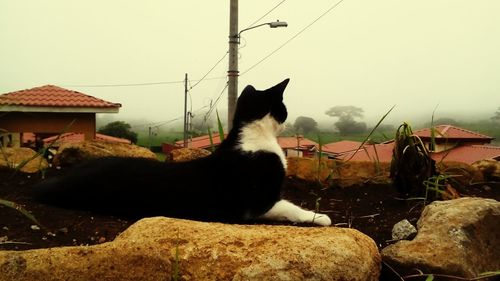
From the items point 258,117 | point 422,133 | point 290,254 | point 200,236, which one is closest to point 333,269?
point 290,254

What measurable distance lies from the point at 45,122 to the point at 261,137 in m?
2.64

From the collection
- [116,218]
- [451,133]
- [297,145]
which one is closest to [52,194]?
[116,218]

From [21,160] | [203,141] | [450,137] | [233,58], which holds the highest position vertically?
[233,58]

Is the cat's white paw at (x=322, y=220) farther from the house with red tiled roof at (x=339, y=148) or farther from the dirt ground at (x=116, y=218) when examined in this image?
the house with red tiled roof at (x=339, y=148)

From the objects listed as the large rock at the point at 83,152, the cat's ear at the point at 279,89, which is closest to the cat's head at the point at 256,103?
the cat's ear at the point at 279,89

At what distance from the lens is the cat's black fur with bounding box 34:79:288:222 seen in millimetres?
1873

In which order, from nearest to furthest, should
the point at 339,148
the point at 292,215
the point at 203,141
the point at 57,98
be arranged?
1. the point at 292,215
2. the point at 339,148
3. the point at 203,141
4. the point at 57,98

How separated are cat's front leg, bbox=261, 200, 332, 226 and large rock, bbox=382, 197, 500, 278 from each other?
1.49 feet

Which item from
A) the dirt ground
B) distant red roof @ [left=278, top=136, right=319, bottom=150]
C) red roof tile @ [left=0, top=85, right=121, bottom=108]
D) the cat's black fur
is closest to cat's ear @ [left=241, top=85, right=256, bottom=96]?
the cat's black fur

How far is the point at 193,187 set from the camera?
1909 millimetres

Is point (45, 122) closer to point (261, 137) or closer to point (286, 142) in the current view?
point (286, 142)

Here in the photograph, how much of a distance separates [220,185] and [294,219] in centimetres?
39

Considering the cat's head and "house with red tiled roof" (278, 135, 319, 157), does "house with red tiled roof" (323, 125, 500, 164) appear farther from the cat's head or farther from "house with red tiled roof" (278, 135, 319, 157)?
the cat's head

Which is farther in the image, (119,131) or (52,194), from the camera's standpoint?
(119,131)
